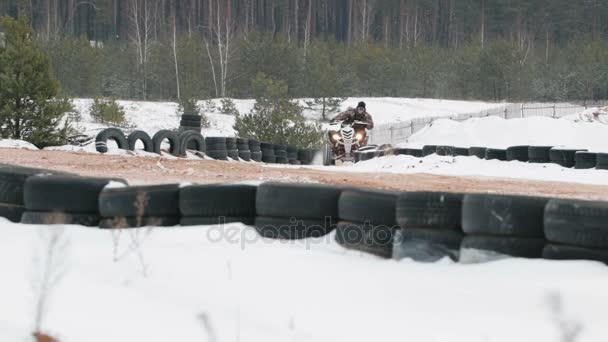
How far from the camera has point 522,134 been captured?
30984mm

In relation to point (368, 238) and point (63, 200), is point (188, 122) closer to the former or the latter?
point (63, 200)

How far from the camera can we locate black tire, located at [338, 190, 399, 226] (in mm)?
6805

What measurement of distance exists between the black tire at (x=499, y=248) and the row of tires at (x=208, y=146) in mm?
15576

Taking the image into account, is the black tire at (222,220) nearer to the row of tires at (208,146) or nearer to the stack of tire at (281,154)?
the row of tires at (208,146)

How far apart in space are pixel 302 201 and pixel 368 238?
2.29 ft

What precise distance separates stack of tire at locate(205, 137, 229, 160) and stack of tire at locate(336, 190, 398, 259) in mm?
15821

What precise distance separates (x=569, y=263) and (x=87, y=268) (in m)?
3.22

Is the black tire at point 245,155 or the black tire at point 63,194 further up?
the black tire at point 63,194

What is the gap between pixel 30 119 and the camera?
71.6 feet

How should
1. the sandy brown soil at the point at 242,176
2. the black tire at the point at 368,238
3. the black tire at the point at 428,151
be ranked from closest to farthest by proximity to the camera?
the black tire at the point at 368,238, the sandy brown soil at the point at 242,176, the black tire at the point at 428,151

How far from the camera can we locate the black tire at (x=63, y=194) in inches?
310

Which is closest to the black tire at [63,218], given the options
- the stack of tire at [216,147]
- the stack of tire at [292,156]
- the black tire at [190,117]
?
the stack of tire at [216,147]

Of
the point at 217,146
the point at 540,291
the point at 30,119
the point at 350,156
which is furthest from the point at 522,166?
the point at 540,291

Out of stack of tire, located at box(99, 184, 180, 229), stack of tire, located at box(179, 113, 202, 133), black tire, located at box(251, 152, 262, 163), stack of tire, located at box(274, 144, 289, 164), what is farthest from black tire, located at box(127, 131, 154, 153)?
stack of tire, located at box(99, 184, 180, 229)
